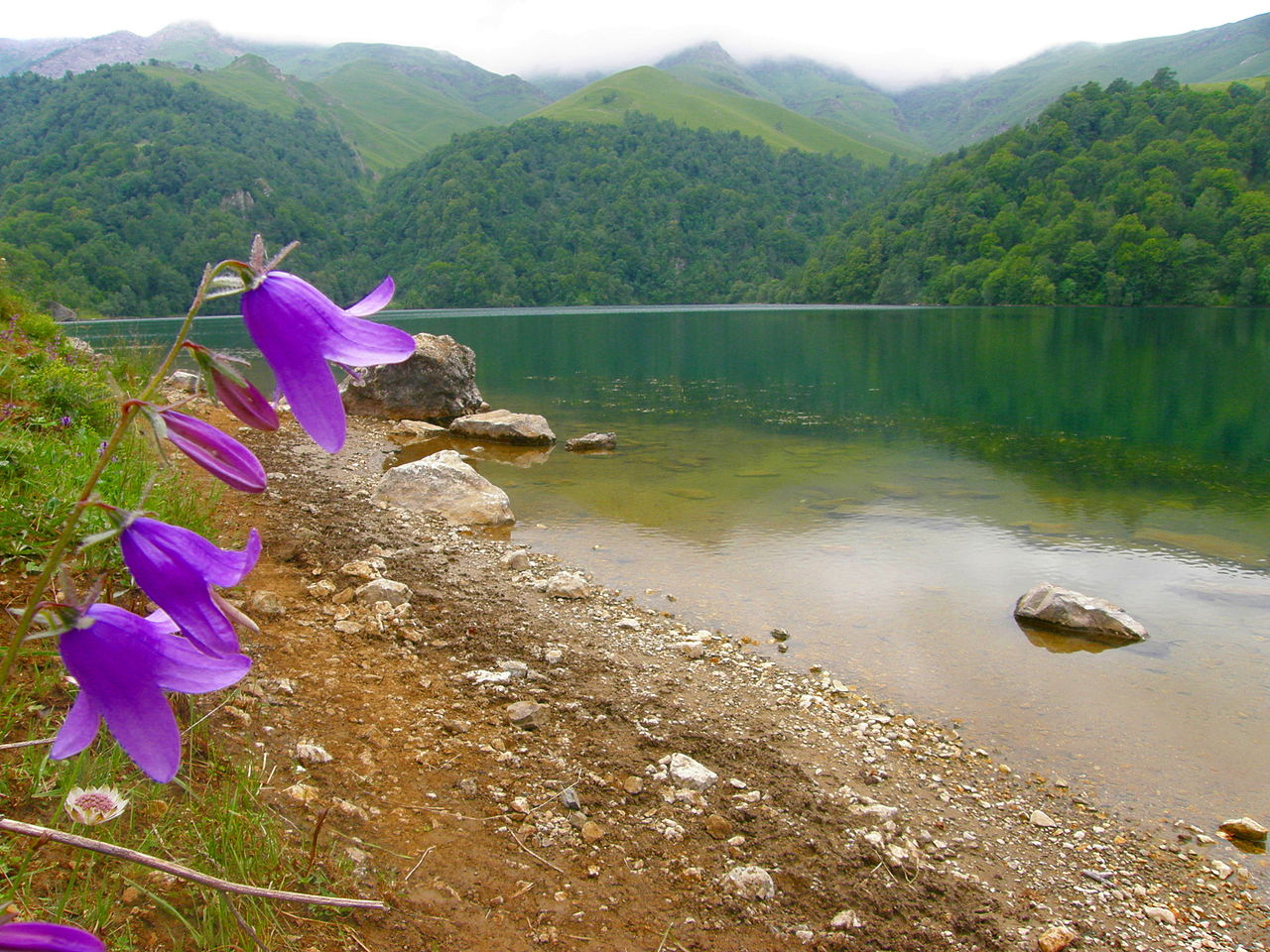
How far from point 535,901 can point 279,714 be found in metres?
1.86

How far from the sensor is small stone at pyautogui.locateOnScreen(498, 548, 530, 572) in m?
8.88

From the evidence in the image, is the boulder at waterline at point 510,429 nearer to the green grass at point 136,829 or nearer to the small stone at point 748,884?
the green grass at point 136,829

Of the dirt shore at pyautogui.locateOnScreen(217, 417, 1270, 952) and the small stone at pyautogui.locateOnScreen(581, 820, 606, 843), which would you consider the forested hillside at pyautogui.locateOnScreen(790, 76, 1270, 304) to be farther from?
the small stone at pyautogui.locateOnScreen(581, 820, 606, 843)

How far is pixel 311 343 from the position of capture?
106 cm

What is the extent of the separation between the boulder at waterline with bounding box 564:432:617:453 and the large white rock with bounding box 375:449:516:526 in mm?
4634

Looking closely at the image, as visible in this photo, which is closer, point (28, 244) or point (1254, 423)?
point (1254, 423)

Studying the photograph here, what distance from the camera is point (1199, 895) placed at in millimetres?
4305

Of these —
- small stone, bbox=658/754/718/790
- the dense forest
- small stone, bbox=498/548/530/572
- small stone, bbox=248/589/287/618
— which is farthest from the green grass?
the dense forest

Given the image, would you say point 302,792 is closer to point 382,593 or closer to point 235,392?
point 235,392

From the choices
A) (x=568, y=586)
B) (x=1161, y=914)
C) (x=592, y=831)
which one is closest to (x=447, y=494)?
(x=568, y=586)

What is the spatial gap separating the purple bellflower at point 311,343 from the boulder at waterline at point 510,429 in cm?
1608

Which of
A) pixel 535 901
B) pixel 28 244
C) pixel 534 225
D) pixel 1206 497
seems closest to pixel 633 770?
pixel 535 901

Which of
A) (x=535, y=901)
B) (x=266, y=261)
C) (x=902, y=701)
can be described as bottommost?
(x=902, y=701)

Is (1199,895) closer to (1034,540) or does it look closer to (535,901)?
(535,901)
